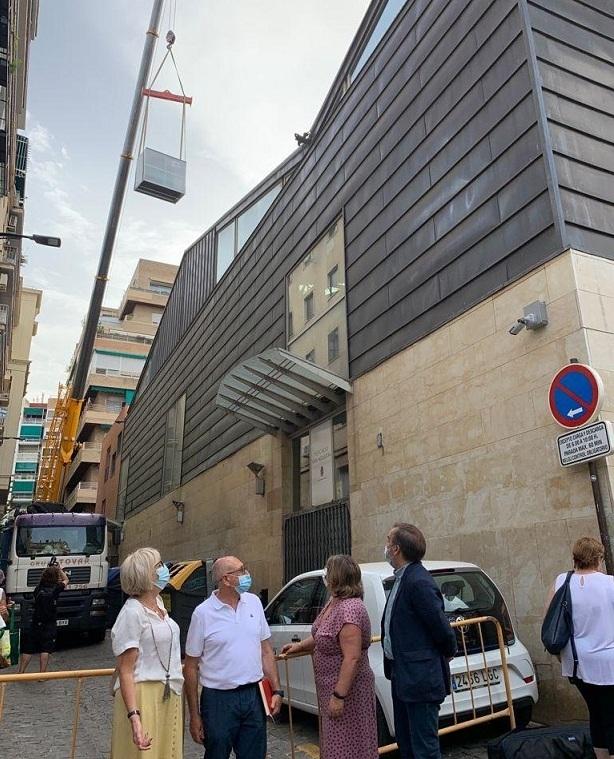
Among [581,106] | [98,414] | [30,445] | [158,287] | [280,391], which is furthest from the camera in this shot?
[30,445]

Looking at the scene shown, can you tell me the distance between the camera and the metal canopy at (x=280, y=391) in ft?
34.0

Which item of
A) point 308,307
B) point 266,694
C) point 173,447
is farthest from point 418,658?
point 173,447

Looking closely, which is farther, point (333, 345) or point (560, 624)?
point (333, 345)

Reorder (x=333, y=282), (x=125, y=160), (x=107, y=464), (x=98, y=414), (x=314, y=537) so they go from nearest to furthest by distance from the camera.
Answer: (x=314, y=537) < (x=333, y=282) < (x=125, y=160) < (x=107, y=464) < (x=98, y=414)

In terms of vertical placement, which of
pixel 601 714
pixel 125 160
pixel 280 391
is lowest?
pixel 601 714

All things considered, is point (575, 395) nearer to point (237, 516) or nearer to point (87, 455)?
point (237, 516)

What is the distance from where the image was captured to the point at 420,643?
10.9ft

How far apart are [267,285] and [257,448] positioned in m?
4.21

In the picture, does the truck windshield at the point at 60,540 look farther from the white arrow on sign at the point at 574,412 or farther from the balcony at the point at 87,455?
the balcony at the point at 87,455

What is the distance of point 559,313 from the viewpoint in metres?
6.54

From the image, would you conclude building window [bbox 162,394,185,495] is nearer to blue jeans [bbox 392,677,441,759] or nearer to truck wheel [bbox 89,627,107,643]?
truck wheel [bbox 89,627,107,643]

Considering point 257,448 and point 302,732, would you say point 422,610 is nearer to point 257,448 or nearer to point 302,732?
point 302,732

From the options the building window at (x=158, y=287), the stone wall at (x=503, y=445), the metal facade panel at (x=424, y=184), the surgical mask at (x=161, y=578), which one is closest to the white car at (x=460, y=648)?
the stone wall at (x=503, y=445)

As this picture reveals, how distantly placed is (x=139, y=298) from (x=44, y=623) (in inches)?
1868
